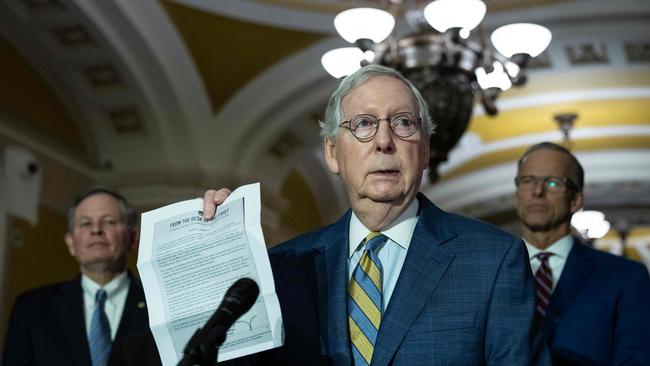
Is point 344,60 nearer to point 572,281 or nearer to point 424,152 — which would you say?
point 572,281

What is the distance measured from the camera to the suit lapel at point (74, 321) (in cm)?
342

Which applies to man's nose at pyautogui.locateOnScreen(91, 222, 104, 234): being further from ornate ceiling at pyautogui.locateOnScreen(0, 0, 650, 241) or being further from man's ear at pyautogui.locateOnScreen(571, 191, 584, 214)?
ornate ceiling at pyautogui.locateOnScreen(0, 0, 650, 241)

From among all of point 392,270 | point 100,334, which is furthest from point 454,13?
point 392,270

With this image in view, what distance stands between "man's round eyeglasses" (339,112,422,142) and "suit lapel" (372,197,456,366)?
7.9 inches

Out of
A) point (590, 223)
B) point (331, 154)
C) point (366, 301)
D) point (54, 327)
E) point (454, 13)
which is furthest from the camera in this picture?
point (590, 223)

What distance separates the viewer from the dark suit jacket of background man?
11.2 feet

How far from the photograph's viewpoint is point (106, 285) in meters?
3.60

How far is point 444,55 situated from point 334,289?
13.9 feet

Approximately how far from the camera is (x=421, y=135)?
Answer: 2109mm

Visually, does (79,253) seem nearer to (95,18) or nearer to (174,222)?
(174,222)

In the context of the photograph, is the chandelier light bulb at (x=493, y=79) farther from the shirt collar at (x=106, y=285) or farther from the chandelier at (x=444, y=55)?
the shirt collar at (x=106, y=285)

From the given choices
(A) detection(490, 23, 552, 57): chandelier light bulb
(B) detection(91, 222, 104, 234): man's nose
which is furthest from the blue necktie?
(A) detection(490, 23, 552, 57): chandelier light bulb

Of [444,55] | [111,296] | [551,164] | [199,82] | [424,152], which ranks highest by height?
[199,82]

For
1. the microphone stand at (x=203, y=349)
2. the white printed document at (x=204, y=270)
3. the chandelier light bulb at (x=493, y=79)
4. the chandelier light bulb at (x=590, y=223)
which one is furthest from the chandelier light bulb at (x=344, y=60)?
the chandelier light bulb at (x=590, y=223)
